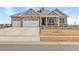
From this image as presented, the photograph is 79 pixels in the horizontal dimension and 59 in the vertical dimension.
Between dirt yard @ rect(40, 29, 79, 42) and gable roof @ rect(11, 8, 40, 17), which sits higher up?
gable roof @ rect(11, 8, 40, 17)

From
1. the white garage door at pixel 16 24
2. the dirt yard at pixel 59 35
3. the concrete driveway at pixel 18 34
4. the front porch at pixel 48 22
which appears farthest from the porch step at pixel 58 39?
the white garage door at pixel 16 24

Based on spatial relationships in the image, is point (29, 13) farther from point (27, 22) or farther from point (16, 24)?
point (16, 24)

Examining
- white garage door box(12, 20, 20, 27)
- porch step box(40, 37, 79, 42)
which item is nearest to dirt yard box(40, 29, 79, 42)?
porch step box(40, 37, 79, 42)

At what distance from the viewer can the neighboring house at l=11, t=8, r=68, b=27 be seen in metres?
6.59

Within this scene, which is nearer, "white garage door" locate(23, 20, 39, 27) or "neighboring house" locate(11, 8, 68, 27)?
"neighboring house" locate(11, 8, 68, 27)

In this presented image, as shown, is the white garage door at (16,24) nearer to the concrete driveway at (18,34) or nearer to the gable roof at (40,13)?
the concrete driveway at (18,34)

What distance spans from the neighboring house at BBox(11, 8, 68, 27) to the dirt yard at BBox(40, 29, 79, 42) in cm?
29

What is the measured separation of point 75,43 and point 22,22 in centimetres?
182

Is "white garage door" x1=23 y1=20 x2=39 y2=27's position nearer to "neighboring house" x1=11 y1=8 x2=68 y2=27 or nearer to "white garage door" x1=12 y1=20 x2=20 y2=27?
"neighboring house" x1=11 y1=8 x2=68 y2=27

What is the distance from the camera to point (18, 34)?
685cm

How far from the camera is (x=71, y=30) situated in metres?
6.93

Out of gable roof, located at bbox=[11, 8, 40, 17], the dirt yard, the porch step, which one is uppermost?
gable roof, located at bbox=[11, 8, 40, 17]
